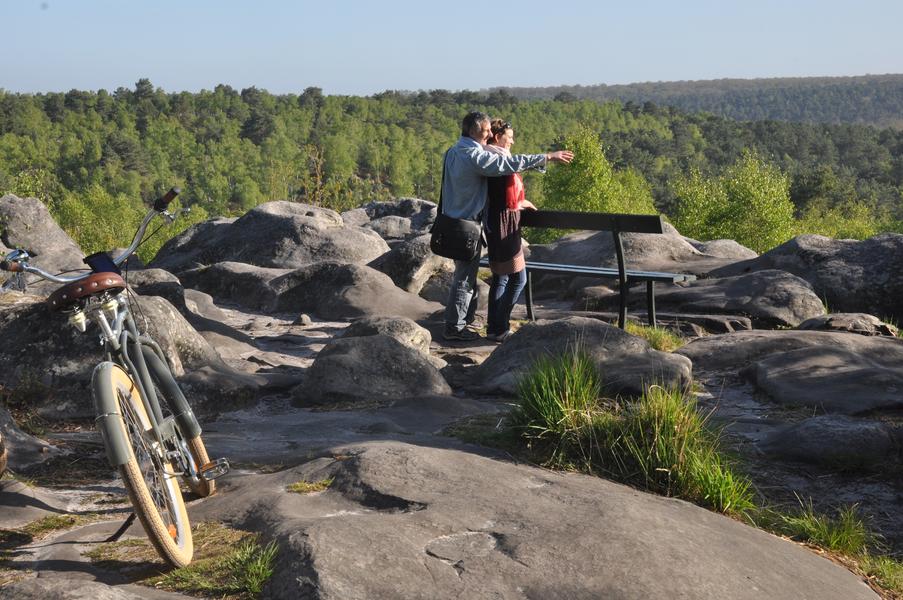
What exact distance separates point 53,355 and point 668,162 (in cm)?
12169

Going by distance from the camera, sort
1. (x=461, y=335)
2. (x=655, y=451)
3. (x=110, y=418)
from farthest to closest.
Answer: (x=461, y=335)
(x=655, y=451)
(x=110, y=418)

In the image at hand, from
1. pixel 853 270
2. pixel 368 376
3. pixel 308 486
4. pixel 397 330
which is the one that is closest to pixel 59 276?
pixel 308 486

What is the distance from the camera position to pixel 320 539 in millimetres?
3818

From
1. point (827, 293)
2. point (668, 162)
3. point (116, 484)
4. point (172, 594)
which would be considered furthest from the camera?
point (668, 162)

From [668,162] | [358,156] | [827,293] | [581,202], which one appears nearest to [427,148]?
[358,156]

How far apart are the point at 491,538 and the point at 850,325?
23.5 ft

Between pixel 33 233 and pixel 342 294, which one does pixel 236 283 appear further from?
pixel 33 233

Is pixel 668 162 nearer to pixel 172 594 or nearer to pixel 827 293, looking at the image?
pixel 827 293

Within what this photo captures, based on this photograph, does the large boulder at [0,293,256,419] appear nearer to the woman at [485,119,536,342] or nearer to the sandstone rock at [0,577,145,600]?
the woman at [485,119,536,342]

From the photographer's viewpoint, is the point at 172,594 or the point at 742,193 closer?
the point at 172,594

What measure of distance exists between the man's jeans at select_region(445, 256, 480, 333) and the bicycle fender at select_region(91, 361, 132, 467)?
20.5 ft

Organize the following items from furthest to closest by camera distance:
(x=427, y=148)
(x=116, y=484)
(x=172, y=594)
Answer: (x=427, y=148), (x=116, y=484), (x=172, y=594)

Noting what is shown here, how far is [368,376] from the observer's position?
7.71 metres

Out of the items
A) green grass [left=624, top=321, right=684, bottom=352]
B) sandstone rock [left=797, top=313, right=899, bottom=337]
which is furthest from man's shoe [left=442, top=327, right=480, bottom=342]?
sandstone rock [left=797, top=313, right=899, bottom=337]
